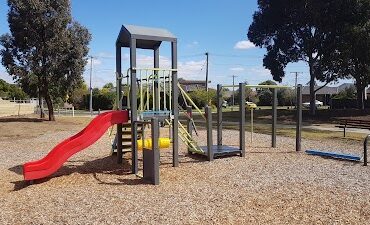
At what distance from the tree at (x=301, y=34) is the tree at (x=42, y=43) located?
55.2 ft

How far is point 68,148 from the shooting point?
8727 millimetres

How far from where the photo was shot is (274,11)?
33.8 meters

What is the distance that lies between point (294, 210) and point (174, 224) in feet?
6.37

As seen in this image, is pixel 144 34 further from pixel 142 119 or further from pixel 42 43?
pixel 42 43

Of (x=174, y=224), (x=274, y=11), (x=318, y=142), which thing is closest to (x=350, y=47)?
(x=274, y=11)

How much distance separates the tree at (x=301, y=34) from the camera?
98.6 ft

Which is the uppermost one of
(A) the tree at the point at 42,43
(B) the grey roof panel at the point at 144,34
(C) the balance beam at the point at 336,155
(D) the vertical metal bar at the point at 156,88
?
(A) the tree at the point at 42,43

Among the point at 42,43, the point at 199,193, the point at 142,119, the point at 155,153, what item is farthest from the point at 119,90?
the point at 42,43

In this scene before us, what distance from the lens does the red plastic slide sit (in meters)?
8.27

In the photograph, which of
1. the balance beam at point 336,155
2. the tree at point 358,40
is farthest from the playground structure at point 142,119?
the tree at point 358,40

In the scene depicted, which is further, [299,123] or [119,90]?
[299,123]

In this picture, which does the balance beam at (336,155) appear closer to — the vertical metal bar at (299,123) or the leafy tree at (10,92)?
the vertical metal bar at (299,123)

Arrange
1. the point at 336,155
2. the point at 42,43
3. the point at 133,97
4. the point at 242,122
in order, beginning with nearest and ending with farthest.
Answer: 1. the point at 133,97
2. the point at 336,155
3. the point at 242,122
4. the point at 42,43

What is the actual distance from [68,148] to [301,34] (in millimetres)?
28247
